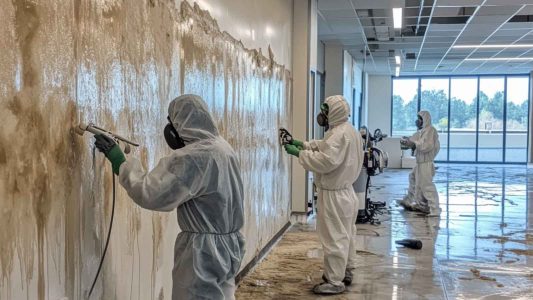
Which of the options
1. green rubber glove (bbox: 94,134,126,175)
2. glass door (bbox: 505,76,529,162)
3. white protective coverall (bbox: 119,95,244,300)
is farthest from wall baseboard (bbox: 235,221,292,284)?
glass door (bbox: 505,76,529,162)

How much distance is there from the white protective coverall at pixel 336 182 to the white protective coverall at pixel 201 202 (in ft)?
5.61

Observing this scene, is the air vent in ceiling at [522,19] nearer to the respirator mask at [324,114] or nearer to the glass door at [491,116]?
the respirator mask at [324,114]

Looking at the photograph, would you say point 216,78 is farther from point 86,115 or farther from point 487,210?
point 487,210

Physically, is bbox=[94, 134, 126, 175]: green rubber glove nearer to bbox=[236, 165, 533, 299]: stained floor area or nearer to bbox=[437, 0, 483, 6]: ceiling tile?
bbox=[236, 165, 533, 299]: stained floor area

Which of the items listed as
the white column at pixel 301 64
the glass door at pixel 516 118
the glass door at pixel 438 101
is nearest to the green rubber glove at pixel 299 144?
the white column at pixel 301 64

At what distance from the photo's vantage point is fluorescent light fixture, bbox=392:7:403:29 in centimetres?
786

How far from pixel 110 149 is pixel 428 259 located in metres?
3.90

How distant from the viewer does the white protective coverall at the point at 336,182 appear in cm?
380

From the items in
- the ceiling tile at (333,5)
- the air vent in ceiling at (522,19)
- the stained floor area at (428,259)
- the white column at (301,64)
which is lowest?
the stained floor area at (428,259)

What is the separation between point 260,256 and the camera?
15.8ft

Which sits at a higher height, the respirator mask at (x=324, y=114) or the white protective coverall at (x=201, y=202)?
the respirator mask at (x=324, y=114)

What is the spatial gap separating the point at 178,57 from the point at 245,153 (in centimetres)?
152

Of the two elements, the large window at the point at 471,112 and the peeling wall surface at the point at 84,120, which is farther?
the large window at the point at 471,112

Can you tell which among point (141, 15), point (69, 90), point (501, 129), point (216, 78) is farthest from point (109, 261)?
point (501, 129)
